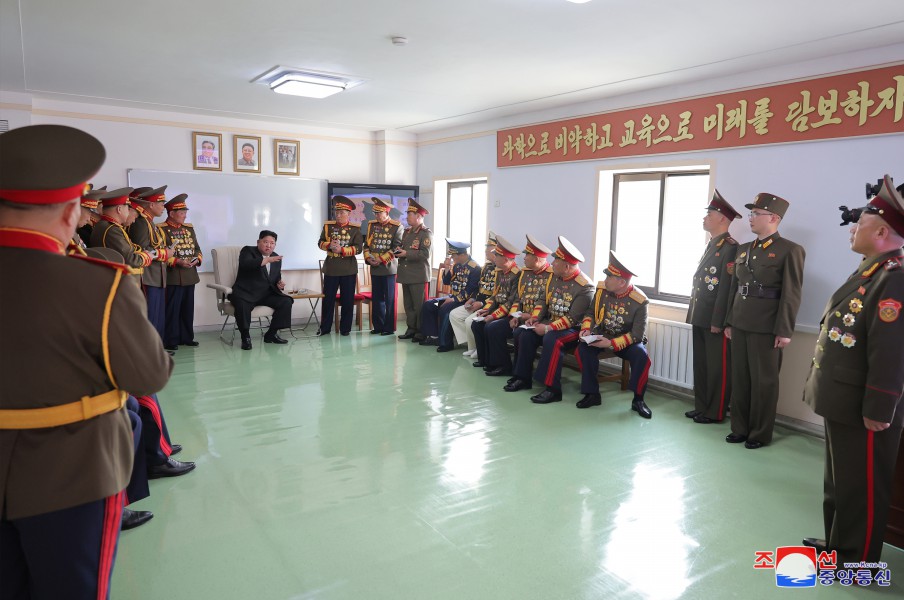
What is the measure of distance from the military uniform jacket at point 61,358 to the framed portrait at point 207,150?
22.8 feet

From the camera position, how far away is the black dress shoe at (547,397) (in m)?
5.10

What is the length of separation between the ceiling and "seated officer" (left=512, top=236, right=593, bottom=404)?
66.3 inches

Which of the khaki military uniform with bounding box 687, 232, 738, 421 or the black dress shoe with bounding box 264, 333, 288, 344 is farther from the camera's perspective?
the black dress shoe with bounding box 264, 333, 288, 344

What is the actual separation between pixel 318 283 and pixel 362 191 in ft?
4.93

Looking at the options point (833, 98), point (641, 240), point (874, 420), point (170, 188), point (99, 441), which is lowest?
point (874, 420)

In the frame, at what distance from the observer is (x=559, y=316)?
5543 mm

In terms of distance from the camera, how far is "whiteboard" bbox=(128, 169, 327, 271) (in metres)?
7.75

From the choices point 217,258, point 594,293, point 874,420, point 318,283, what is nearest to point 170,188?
point 217,258

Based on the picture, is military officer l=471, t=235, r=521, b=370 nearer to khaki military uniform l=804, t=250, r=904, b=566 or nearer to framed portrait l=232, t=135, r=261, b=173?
khaki military uniform l=804, t=250, r=904, b=566

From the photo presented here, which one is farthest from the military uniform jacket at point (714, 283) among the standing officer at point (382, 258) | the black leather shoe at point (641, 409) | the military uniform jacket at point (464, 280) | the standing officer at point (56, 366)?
the standing officer at point (56, 366)

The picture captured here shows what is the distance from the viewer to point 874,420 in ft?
8.11

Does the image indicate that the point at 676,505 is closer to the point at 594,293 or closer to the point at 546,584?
the point at 546,584

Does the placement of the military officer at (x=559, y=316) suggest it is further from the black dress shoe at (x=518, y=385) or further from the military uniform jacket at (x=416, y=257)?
the military uniform jacket at (x=416, y=257)

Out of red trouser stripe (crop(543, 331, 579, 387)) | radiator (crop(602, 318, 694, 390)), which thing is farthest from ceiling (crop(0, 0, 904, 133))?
red trouser stripe (crop(543, 331, 579, 387))
